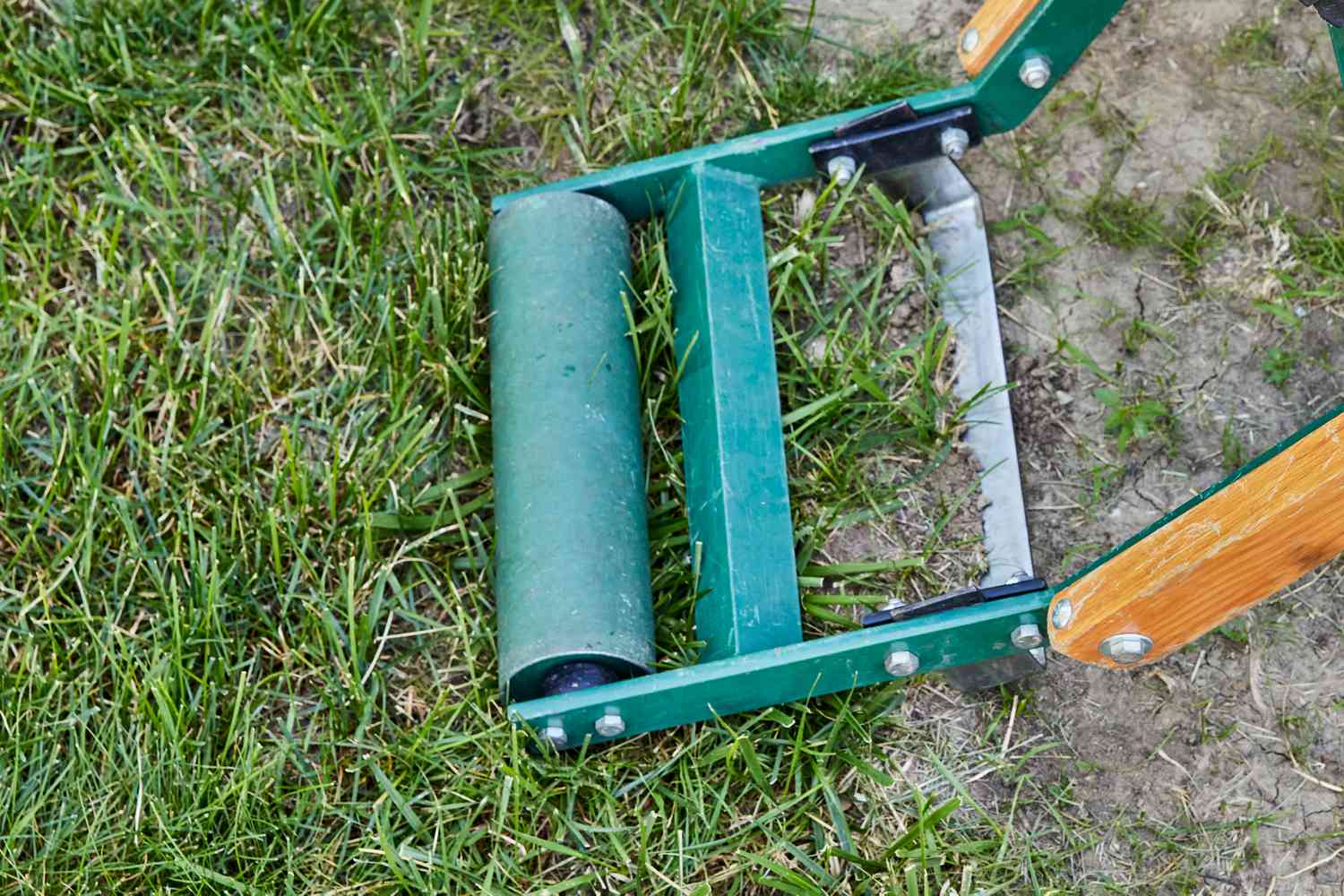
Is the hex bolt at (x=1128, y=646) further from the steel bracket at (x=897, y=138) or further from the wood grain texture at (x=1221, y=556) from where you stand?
the steel bracket at (x=897, y=138)

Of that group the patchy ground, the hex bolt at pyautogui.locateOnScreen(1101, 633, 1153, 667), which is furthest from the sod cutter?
the patchy ground

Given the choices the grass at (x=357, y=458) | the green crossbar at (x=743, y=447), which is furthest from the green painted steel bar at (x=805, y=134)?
the grass at (x=357, y=458)

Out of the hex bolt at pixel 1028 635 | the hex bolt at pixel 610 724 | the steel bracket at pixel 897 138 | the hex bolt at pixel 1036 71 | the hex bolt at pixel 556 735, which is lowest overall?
the hex bolt at pixel 556 735

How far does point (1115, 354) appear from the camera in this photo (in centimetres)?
262

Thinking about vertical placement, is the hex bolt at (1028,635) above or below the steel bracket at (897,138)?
below

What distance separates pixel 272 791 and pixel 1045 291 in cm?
160

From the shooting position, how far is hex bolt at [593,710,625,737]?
7.04 feet

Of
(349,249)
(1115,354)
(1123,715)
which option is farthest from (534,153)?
(1123,715)

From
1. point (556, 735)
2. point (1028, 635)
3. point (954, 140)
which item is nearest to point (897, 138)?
point (954, 140)

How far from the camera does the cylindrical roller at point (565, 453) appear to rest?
216cm

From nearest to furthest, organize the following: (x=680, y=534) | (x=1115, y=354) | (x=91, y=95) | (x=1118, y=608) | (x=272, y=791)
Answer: (x=1118, y=608) → (x=272, y=791) → (x=680, y=534) → (x=1115, y=354) → (x=91, y=95)

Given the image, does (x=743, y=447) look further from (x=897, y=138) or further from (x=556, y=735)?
(x=897, y=138)

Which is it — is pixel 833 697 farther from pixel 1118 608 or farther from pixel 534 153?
pixel 534 153

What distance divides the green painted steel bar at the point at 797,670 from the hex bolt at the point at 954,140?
805 mm
